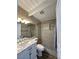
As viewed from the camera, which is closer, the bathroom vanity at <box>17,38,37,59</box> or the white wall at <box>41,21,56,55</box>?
the bathroom vanity at <box>17,38,37,59</box>

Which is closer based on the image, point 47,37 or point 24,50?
point 24,50

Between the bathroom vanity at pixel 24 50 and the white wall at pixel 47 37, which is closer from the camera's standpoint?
the bathroom vanity at pixel 24 50

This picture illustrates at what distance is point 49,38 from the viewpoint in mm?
7016
